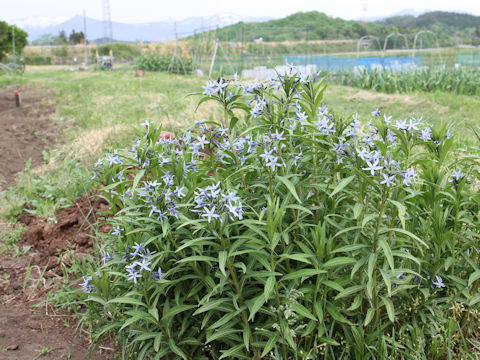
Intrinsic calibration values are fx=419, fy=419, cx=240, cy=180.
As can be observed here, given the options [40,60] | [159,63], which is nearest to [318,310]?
[159,63]

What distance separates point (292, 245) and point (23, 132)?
7.66 metres

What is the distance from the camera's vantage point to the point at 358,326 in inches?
83.4

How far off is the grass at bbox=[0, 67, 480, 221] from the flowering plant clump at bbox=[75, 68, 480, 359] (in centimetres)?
59

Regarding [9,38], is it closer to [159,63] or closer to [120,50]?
[159,63]

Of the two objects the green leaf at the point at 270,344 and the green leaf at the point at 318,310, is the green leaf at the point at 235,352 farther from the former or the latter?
the green leaf at the point at 318,310

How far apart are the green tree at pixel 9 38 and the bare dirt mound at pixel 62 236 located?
30473 mm

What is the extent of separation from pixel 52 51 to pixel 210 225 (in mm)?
63375

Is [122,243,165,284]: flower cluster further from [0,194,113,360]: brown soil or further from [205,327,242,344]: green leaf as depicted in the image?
[0,194,113,360]: brown soil

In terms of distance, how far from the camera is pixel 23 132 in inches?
319

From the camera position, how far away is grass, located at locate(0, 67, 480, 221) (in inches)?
183

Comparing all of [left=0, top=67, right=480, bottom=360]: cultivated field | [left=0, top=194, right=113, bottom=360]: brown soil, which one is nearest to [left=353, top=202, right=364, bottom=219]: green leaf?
[left=0, top=67, right=480, bottom=360]: cultivated field

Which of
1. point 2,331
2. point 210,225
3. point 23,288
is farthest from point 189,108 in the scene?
point 210,225

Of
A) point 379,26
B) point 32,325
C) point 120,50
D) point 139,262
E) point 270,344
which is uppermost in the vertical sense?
point 379,26

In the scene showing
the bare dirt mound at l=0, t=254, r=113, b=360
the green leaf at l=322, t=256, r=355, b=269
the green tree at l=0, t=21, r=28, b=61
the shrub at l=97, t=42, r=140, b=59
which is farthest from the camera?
the shrub at l=97, t=42, r=140, b=59
